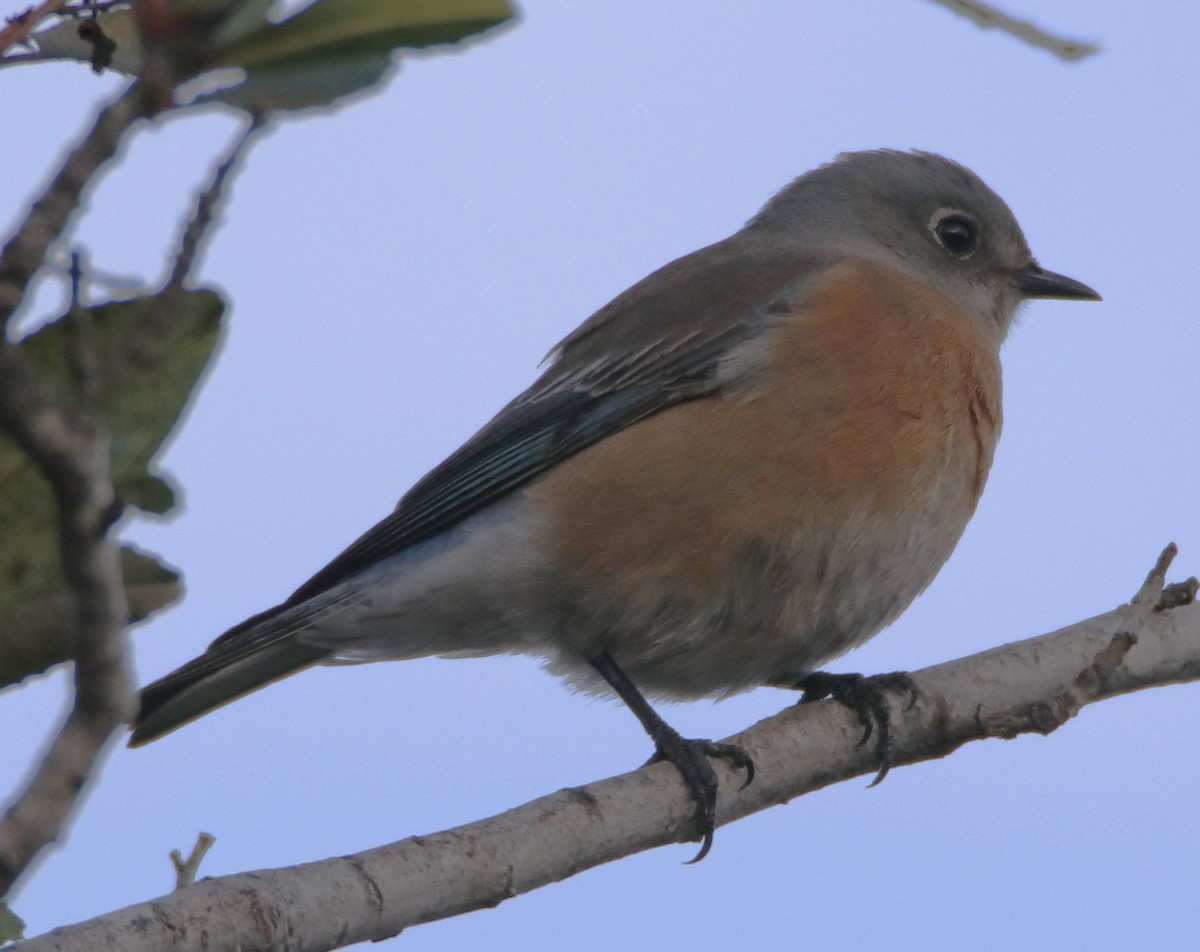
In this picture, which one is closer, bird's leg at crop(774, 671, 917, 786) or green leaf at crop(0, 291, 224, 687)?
green leaf at crop(0, 291, 224, 687)

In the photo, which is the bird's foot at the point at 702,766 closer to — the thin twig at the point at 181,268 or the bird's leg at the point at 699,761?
the bird's leg at the point at 699,761

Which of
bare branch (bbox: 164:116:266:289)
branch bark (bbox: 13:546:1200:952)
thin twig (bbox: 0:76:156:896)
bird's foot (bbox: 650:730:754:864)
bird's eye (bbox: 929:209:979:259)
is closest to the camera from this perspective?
thin twig (bbox: 0:76:156:896)

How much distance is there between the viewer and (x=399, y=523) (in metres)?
5.61

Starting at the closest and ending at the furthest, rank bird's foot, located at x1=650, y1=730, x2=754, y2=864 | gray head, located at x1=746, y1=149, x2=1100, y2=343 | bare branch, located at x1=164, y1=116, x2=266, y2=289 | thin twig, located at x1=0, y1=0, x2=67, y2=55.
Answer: bare branch, located at x1=164, y1=116, x2=266, y2=289 < thin twig, located at x1=0, y1=0, x2=67, y2=55 < bird's foot, located at x1=650, y1=730, x2=754, y2=864 < gray head, located at x1=746, y1=149, x2=1100, y2=343

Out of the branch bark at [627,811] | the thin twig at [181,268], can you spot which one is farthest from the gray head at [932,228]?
the thin twig at [181,268]

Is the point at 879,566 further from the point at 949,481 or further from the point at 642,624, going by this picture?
the point at 642,624

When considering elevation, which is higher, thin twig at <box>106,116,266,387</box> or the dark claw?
thin twig at <box>106,116,266,387</box>

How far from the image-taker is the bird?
5.11 meters

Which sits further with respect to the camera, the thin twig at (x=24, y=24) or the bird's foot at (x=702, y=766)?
the bird's foot at (x=702, y=766)

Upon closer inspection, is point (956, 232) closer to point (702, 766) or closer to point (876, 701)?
point (876, 701)

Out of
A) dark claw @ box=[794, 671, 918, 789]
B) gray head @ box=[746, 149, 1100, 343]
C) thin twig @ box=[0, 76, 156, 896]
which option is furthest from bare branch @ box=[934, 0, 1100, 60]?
gray head @ box=[746, 149, 1100, 343]

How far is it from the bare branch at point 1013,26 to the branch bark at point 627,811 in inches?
88.1

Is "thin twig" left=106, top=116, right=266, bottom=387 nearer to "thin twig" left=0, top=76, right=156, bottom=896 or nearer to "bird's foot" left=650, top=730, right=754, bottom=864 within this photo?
"thin twig" left=0, top=76, right=156, bottom=896

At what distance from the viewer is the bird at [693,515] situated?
5.11 m
